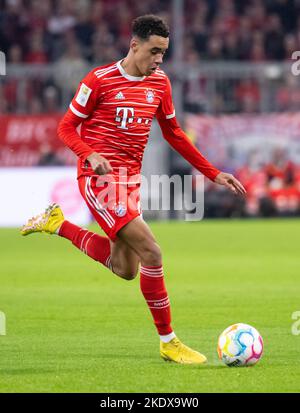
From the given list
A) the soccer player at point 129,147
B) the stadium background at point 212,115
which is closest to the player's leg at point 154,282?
the soccer player at point 129,147

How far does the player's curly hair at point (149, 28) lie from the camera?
7.80 metres

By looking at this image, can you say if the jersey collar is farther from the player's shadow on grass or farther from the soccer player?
the player's shadow on grass

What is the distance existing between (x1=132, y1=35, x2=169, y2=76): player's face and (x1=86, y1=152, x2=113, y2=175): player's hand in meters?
0.85

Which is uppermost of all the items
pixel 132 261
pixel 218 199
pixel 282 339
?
pixel 132 261

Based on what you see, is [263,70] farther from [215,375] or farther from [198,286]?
[215,375]

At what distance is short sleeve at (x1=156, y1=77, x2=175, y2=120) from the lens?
8.30 metres

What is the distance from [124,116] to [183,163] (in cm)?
1590

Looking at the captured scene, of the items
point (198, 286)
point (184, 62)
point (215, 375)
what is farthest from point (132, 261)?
point (184, 62)

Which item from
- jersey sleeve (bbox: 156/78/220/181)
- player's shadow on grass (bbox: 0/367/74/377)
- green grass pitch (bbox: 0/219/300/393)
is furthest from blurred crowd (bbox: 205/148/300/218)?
player's shadow on grass (bbox: 0/367/74/377)

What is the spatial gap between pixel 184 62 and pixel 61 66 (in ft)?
9.87

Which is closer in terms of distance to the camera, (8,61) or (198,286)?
(198,286)

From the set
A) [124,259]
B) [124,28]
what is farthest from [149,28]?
[124,28]

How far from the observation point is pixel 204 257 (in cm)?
1591

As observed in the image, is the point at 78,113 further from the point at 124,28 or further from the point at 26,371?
the point at 124,28
